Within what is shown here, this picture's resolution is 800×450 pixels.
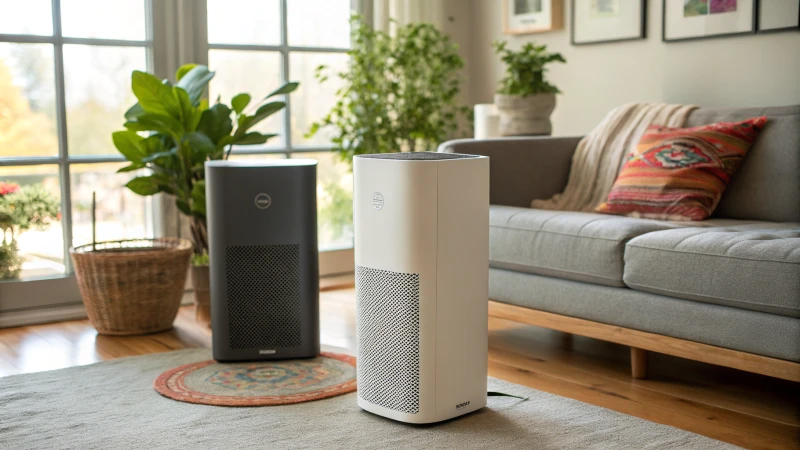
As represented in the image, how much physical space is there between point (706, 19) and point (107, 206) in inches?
95.3

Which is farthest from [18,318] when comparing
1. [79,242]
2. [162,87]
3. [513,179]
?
[513,179]

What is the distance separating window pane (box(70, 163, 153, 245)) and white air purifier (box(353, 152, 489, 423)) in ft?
5.77

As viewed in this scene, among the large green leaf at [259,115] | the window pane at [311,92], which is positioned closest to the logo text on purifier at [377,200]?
the large green leaf at [259,115]

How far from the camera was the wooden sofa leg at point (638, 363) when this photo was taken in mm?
2494

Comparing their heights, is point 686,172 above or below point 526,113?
below

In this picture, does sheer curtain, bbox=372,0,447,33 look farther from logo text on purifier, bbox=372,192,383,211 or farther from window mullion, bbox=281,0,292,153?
logo text on purifier, bbox=372,192,383,211

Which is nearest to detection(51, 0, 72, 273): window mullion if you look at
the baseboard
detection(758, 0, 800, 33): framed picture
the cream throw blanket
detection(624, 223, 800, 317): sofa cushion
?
the baseboard

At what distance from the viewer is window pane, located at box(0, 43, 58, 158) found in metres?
3.32

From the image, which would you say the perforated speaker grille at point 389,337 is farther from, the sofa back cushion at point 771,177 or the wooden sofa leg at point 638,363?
the sofa back cushion at point 771,177

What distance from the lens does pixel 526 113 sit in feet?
11.4

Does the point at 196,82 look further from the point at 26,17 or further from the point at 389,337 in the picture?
the point at 389,337

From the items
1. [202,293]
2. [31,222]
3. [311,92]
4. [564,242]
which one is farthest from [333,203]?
[564,242]

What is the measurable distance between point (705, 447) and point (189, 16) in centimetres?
267

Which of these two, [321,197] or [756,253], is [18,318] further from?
[756,253]
